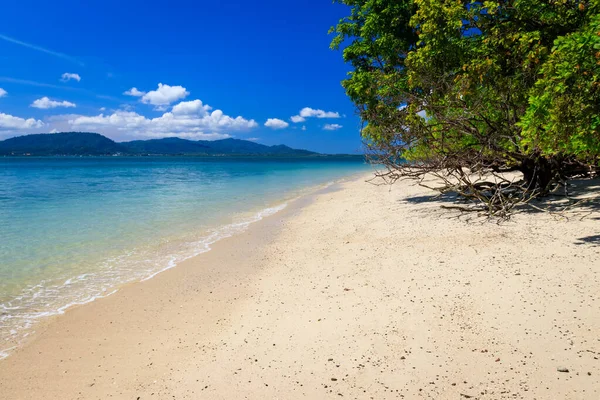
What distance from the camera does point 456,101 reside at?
404 inches

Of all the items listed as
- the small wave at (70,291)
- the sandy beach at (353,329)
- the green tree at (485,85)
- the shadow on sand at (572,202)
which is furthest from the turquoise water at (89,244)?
the shadow on sand at (572,202)

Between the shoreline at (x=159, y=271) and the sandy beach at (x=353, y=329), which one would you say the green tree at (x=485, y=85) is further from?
the shoreline at (x=159, y=271)

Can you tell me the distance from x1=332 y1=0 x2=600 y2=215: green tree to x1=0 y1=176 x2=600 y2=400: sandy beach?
2400mm

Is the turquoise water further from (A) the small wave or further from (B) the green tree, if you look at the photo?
(B) the green tree

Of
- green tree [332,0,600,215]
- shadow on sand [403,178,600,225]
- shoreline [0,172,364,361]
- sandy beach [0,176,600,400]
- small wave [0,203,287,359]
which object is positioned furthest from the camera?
shadow on sand [403,178,600,225]

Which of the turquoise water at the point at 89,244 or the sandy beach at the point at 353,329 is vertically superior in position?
the sandy beach at the point at 353,329

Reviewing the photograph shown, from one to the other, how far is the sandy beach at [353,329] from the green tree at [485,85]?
2.40 meters

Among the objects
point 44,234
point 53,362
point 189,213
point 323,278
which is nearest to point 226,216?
point 189,213

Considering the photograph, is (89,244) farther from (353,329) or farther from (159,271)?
(353,329)

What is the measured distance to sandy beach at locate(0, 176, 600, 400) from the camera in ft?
11.7

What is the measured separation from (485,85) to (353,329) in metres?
8.26

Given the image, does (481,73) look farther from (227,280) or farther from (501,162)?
(227,280)

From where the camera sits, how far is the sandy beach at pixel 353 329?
356 centimetres

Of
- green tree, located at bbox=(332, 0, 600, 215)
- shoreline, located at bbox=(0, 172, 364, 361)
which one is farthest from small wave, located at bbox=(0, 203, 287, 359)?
green tree, located at bbox=(332, 0, 600, 215)
